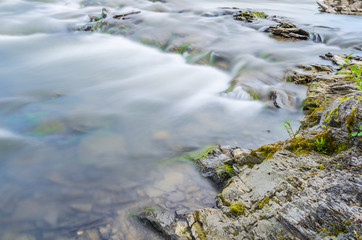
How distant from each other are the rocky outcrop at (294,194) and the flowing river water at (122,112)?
0.60m

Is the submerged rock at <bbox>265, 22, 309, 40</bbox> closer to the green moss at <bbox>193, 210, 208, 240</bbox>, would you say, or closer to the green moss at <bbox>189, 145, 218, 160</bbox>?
the green moss at <bbox>189, 145, 218, 160</bbox>

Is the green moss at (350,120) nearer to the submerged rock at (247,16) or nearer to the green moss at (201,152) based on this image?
the green moss at (201,152)

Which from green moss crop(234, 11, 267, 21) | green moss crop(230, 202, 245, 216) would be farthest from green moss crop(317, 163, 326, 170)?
green moss crop(234, 11, 267, 21)

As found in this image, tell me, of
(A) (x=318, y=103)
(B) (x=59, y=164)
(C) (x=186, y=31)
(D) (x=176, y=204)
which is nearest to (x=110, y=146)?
(B) (x=59, y=164)

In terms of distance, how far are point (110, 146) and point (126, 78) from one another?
12.7 ft

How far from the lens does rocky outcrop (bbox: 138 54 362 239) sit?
7.17 ft

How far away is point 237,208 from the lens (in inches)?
108

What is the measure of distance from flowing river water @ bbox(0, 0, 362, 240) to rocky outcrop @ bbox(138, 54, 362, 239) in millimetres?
603

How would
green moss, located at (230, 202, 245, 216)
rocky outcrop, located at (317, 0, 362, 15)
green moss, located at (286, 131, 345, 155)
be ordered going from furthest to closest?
rocky outcrop, located at (317, 0, 362, 15)
green moss, located at (286, 131, 345, 155)
green moss, located at (230, 202, 245, 216)

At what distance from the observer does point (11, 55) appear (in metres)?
9.57

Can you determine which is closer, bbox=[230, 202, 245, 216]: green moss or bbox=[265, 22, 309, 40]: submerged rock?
bbox=[230, 202, 245, 216]: green moss

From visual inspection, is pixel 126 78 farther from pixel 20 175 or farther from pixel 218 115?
pixel 20 175

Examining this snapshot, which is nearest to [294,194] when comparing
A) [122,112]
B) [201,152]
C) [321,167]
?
[321,167]

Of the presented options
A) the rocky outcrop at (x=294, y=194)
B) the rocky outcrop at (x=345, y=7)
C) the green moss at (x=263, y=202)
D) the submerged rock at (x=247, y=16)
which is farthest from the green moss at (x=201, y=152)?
the rocky outcrop at (x=345, y=7)
